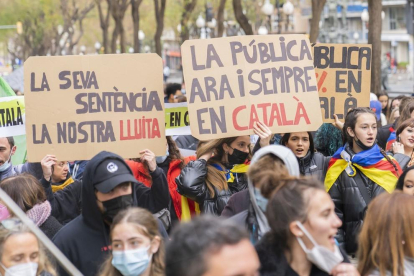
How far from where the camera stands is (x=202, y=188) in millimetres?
5695

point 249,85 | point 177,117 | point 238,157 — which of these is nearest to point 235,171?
point 238,157

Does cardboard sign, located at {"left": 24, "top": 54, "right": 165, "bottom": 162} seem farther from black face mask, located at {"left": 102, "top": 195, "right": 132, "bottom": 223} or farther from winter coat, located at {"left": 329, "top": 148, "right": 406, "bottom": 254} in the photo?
black face mask, located at {"left": 102, "top": 195, "right": 132, "bottom": 223}

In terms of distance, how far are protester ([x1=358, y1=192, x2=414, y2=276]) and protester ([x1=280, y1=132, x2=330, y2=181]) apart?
2155 millimetres

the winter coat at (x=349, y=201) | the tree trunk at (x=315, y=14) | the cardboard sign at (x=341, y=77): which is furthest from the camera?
the tree trunk at (x=315, y=14)

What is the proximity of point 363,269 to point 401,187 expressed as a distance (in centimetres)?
124

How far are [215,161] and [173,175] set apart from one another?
55cm

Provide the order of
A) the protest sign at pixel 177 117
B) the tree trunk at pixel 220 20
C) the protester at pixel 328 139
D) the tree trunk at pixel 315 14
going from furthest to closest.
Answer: the tree trunk at pixel 220 20 → the tree trunk at pixel 315 14 → the protester at pixel 328 139 → the protest sign at pixel 177 117

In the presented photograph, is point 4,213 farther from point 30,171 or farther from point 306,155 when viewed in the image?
point 306,155

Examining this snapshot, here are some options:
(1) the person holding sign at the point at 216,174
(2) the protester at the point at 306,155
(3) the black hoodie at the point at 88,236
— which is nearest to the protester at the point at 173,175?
(1) the person holding sign at the point at 216,174

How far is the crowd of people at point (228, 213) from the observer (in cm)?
319

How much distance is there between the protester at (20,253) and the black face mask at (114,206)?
439 millimetres

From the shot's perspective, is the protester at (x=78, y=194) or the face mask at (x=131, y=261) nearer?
the face mask at (x=131, y=261)

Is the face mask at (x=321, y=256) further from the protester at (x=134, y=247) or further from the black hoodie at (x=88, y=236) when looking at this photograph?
the black hoodie at (x=88, y=236)

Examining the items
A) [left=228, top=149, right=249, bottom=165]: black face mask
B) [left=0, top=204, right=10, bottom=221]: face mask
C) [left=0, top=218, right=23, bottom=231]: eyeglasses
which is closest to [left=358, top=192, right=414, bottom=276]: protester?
[left=0, top=218, right=23, bottom=231]: eyeglasses
